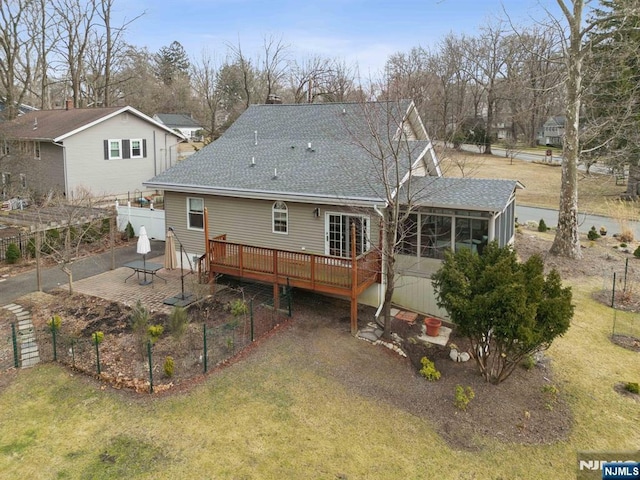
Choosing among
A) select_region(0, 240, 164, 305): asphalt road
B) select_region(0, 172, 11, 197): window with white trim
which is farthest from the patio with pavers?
select_region(0, 172, 11, 197): window with white trim

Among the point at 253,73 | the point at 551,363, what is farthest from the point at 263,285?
the point at 253,73

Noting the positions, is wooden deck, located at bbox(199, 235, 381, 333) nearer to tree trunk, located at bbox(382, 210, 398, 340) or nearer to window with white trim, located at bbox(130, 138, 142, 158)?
tree trunk, located at bbox(382, 210, 398, 340)

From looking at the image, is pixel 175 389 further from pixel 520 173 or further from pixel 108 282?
pixel 520 173

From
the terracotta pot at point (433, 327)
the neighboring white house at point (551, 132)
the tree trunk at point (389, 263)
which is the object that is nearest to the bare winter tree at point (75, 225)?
the tree trunk at point (389, 263)

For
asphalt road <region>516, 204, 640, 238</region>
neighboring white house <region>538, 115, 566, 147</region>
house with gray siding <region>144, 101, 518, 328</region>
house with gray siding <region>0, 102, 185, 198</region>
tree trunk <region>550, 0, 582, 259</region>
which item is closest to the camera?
house with gray siding <region>144, 101, 518, 328</region>

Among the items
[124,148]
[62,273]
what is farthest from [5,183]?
[62,273]

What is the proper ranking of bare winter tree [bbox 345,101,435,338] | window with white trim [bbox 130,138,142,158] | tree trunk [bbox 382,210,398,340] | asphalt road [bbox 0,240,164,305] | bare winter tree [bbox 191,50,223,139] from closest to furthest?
bare winter tree [bbox 345,101,435,338] → tree trunk [bbox 382,210,398,340] → asphalt road [bbox 0,240,164,305] → window with white trim [bbox 130,138,142,158] → bare winter tree [bbox 191,50,223,139]

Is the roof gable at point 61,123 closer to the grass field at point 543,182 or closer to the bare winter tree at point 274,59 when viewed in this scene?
the bare winter tree at point 274,59
